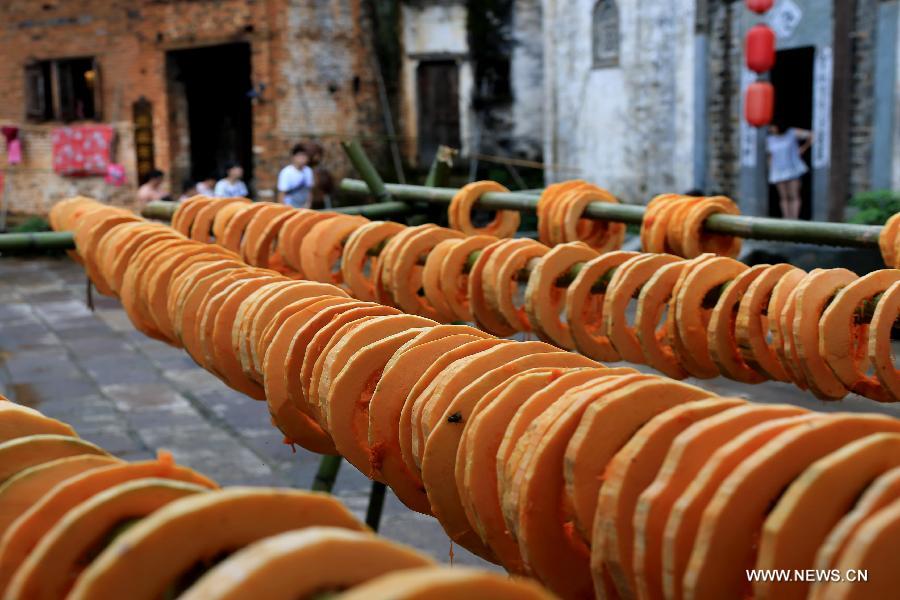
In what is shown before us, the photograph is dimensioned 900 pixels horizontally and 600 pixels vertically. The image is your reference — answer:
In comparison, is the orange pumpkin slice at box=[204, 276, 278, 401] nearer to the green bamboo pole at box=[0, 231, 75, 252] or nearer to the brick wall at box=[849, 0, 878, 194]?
the green bamboo pole at box=[0, 231, 75, 252]

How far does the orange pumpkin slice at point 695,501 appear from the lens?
96 cm

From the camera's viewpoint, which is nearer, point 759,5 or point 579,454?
point 579,454

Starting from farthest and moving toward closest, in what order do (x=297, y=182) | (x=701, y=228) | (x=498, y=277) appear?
1. (x=297, y=182)
2. (x=701, y=228)
3. (x=498, y=277)

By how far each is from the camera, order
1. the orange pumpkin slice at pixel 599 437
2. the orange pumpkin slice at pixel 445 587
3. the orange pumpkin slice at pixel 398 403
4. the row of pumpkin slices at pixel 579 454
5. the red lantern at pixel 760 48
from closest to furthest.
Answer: the orange pumpkin slice at pixel 445 587 < the row of pumpkin slices at pixel 579 454 < the orange pumpkin slice at pixel 599 437 < the orange pumpkin slice at pixel 398 403 < the red lantern at pixel 760 48

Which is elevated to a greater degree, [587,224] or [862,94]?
[862,94]

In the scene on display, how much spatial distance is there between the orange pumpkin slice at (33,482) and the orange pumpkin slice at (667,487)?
1.84 feet

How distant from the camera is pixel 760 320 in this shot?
1.97 metres

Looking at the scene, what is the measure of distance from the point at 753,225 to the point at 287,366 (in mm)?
1468

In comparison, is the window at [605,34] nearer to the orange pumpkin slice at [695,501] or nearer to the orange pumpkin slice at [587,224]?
the orange pumpkin slice at [587,224]

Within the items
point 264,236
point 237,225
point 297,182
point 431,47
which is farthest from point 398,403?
point 431,47

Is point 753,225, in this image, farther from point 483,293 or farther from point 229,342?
point 229,342

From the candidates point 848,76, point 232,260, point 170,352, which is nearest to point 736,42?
point 848,76

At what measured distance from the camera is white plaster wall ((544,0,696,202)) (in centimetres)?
1402

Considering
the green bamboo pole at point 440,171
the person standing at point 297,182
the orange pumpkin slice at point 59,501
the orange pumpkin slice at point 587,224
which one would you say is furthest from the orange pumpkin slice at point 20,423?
the person standing at point 297,182
